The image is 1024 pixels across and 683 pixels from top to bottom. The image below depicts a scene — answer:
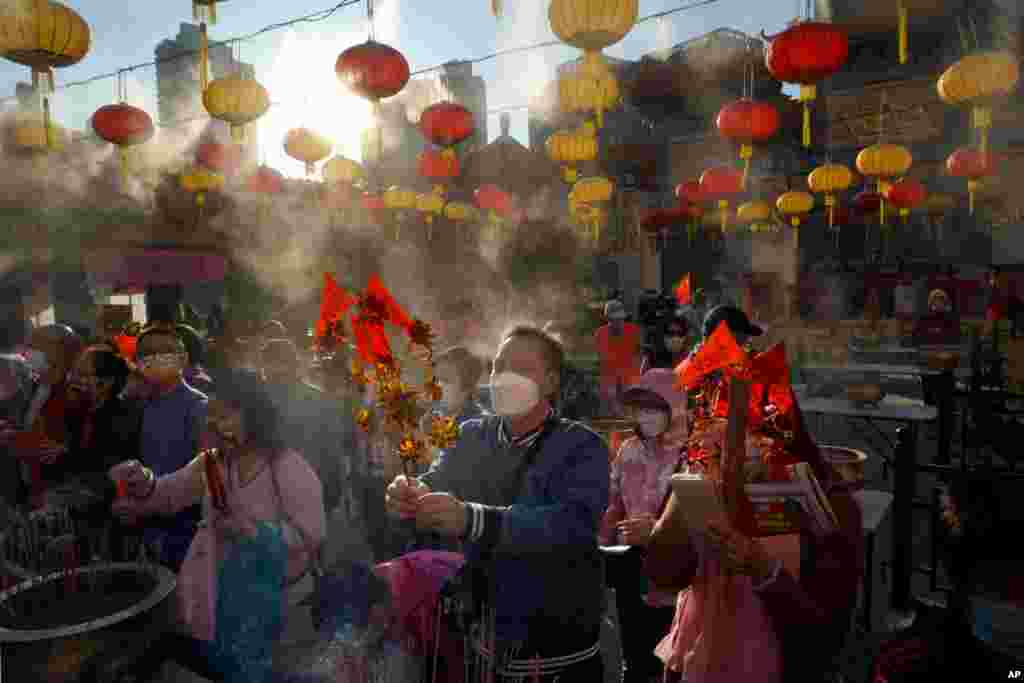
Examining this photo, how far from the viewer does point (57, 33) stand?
14.0 feet

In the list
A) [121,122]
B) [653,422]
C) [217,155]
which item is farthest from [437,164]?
[653,422]

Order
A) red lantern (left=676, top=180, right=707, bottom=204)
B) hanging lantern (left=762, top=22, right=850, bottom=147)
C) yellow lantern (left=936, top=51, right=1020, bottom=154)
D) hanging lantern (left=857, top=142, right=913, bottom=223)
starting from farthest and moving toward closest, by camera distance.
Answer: red lantern (left=676, top=180, right=707, bottom=204), hanging lantern (left=857, top=142, right=913, bottom=223), yellow lantern (left=936, top=51, right=1020, bottom=154), hanging lantern (left=762, top=22, right=850, bottom=147)

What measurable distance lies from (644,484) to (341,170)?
22.5 ft

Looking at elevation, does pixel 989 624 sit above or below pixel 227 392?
below

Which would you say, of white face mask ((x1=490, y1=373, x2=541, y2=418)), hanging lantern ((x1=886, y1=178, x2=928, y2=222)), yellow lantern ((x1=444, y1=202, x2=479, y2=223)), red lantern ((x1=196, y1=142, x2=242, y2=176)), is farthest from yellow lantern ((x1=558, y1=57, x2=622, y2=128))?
hanging lantern ((x1=886, y1=178, x2=928, y2=222))

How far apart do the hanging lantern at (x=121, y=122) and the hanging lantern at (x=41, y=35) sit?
7.25 ft

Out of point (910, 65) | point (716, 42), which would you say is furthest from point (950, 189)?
point (716, 42)

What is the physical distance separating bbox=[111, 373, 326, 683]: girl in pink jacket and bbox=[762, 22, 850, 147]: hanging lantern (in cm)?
436

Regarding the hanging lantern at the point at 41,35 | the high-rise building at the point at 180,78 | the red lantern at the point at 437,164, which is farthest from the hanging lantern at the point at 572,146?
the high-rise building at the point at 180,78

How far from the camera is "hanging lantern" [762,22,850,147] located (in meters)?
4.84

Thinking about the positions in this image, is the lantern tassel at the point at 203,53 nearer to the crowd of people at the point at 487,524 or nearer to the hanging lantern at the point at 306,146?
the crowd of people at the point at 487,524

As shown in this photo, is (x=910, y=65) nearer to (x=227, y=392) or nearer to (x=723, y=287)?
(x=723, y=287)

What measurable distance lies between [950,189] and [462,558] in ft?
62.0

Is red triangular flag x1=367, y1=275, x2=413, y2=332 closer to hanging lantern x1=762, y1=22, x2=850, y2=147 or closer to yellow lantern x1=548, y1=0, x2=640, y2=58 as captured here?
yellow lantern x1=548, y1=0, x2=640, y2=58
